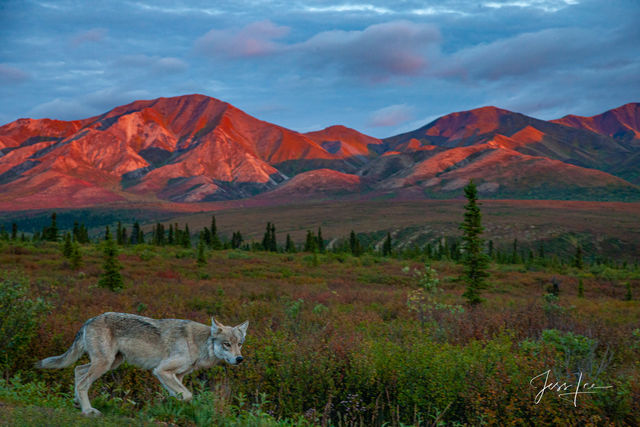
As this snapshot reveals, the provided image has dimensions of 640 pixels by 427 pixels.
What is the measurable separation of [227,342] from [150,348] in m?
1.17

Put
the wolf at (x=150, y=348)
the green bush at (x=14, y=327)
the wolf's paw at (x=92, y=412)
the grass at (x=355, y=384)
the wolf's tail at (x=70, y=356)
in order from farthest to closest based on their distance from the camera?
the green bush at (x=14, y=327) < the wolf's tail at (x=70, y=356) < the wolf at (x=150, y=348) < the grass at (x=355, y=384) < the wolf's paw at (x=92, y=412)

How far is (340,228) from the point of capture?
637 feet

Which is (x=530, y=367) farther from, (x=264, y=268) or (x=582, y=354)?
(x=264, y=268)

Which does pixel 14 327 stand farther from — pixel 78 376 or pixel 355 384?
pixel 355 384

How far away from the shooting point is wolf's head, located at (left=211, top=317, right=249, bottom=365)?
5961 mm

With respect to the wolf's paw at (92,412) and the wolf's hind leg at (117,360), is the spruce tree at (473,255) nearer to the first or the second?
the wolf's hind leg at (117,360)

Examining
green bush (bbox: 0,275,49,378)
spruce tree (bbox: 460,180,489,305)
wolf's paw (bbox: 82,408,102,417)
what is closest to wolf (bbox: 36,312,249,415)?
wolf's paw (bbox: 82,408,102,417)

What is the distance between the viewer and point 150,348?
20.2 ft

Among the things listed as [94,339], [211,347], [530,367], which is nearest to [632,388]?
[530,367]

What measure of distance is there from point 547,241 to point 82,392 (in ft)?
541

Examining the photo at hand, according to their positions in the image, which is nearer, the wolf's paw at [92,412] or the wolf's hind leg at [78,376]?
the wolf's paw at [92,412]

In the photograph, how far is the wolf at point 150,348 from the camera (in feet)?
19.5
